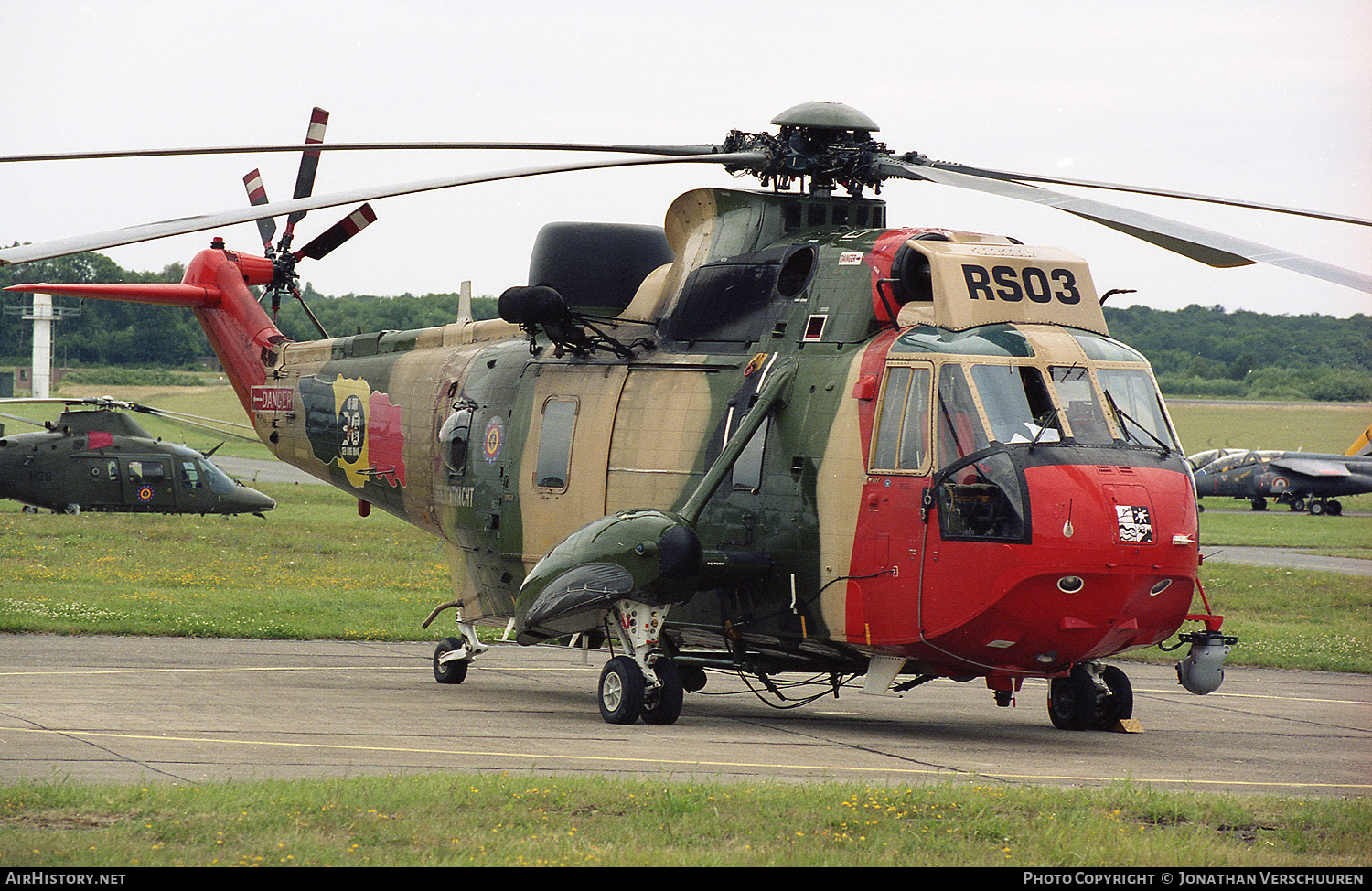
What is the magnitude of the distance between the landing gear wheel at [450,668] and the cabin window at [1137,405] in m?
7.81

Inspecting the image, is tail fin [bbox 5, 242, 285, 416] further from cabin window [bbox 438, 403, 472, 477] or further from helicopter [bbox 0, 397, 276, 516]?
helicopter [bbox 0, 397, 276, 516]

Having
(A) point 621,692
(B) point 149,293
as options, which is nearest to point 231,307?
(B) point 149,293

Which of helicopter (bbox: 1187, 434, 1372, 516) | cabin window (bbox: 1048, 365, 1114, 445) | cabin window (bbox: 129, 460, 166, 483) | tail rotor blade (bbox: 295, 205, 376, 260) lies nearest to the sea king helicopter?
cabin window (bbox: 1048, 365, 1114, 445)

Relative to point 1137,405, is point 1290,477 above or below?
below

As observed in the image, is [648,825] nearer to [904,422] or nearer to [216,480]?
[904,422]

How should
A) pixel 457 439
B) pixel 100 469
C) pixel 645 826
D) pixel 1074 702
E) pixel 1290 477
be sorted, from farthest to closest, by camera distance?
pixel 1290 477 < pixel 100 469 < pixel 457 439 < pixel 1074 702 < pixel 645 826

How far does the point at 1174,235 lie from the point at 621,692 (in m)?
A: 6.09

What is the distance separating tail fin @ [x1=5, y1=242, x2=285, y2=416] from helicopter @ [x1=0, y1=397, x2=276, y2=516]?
767 inches

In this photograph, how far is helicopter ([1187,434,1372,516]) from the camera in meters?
56.2

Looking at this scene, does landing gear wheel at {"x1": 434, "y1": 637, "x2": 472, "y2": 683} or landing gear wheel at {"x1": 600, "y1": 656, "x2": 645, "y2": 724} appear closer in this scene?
landing gear wheel at {"x1": 600, "y1": 656, "x2": 645, "y2": 724}

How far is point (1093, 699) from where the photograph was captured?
45.5ft

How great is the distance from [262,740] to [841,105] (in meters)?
7.53

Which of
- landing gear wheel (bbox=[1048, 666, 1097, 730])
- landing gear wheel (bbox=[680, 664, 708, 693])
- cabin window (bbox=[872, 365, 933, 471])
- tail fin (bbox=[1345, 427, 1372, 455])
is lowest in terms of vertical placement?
tail fin (bbox=[1345, 427, 1372, 455])

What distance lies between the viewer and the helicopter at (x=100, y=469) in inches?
1558
